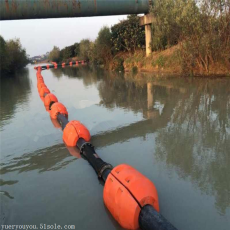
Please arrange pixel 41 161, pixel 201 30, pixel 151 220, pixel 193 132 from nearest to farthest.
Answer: pixel 151 220, pixel 41 161, pixel 193 132, pixel 201 30

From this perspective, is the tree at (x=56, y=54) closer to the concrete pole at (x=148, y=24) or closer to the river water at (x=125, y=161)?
the concrete pole at (x=148, y=24)

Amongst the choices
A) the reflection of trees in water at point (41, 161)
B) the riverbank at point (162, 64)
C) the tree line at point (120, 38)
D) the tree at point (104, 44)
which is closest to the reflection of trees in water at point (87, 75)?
the tree at point (104, 44)

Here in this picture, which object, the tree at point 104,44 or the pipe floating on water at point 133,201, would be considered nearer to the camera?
the pipe floating on water at point 133,201

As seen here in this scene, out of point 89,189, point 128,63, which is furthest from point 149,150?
point 128,63

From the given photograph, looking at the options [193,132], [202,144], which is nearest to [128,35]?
[193,132]

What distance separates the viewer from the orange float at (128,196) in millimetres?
2379

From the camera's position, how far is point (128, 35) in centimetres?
2302

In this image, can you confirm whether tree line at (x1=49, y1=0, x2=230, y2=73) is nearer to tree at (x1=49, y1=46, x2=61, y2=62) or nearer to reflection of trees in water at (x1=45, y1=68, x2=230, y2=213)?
reflection of trees in water at (x1=45, y1=68, x2=230, y2=213)

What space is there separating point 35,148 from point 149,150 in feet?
8.04

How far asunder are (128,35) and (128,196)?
2239cm

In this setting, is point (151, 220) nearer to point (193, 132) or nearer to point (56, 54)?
point (193, 132)

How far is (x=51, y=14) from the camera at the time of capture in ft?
41.9

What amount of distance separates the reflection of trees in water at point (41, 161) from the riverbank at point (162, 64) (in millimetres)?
10022

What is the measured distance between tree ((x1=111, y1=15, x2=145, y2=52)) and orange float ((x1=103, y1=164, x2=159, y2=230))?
20.5 meters
